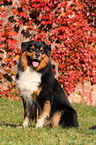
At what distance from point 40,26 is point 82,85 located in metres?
2.62

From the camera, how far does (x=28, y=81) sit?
5.06 meters

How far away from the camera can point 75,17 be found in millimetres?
9109

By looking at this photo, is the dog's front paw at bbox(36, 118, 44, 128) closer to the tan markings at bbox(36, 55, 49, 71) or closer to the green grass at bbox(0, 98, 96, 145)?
the green grass at bbox(0, 98, 96, 145)

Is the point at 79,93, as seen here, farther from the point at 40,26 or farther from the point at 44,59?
the point at 44,59

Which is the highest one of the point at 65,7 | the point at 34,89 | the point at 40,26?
the point at 65,7

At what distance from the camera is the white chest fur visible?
5000 millimetres

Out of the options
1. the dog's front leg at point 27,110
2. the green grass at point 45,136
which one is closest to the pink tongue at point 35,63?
the dog's front leg at point 27,110

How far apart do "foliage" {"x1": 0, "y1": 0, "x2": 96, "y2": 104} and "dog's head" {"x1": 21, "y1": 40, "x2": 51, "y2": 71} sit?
354cm

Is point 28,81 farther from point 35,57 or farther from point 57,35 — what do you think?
point 57,35

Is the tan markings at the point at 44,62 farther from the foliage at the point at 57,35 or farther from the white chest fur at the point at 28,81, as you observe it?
the foliage at the point at 57,35

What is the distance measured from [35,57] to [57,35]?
4.12m

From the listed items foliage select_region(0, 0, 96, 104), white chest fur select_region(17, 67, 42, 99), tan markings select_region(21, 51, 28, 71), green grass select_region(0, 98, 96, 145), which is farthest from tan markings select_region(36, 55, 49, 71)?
foliage select_region(0, 0, 96, 104)

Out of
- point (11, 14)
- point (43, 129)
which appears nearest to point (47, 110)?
point (43, 129)

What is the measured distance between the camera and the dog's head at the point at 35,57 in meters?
4.97
